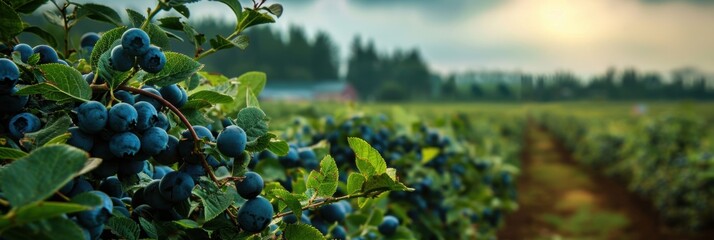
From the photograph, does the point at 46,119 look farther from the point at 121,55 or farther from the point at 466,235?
the point at 466,235

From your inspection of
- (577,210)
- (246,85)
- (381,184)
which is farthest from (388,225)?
(577,210)

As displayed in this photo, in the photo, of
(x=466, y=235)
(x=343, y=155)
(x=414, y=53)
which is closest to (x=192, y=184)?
(x=343, y=155)

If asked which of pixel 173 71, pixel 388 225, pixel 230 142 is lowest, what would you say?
pixel 388 225

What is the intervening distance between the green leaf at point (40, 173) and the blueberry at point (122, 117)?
0.39ft

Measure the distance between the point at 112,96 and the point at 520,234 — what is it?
348 inches

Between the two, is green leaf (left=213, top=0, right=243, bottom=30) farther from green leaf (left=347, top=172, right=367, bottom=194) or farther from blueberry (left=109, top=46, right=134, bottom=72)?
green leaf (left=347, top=172, right=367, bottom=194)

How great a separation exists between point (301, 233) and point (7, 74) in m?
0.52

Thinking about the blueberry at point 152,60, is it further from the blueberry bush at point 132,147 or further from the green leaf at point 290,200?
the green leaf at point 290,200

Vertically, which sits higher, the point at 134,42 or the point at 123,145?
the point at 134,42

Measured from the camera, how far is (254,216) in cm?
88

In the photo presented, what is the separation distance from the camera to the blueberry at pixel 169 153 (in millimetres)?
862

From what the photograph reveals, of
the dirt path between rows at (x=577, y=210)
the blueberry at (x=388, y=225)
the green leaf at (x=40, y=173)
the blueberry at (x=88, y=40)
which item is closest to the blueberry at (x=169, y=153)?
the green leaf at (x=40, y=173)

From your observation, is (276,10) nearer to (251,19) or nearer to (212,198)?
(251,19)

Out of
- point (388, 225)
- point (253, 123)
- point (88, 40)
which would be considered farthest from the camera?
point (388, 225)
